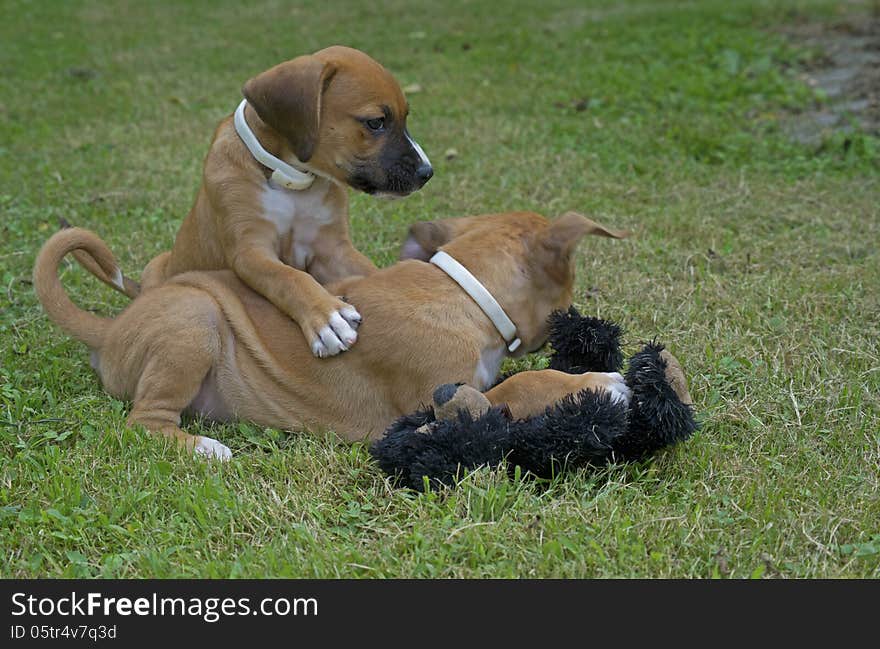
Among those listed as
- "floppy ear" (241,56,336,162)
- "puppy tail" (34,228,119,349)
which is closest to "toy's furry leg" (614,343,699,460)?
"floppy ear" (241,56,336,162)

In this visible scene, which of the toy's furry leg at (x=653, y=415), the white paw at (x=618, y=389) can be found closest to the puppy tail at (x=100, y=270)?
the white paw at (x=618, y=389)

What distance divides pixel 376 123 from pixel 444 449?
1.64m

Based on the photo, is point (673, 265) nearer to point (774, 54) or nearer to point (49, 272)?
point (49, 272)

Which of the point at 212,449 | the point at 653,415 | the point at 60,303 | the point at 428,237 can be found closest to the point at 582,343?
the point at 653,415

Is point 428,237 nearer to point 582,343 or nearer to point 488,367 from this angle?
point 488,367

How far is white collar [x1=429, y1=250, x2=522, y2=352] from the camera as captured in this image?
3.79 meters

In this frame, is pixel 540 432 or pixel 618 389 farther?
pixel 618 389

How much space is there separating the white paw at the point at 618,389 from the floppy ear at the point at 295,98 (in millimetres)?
1625

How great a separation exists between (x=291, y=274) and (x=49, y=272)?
1006mm

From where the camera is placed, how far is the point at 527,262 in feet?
12.8

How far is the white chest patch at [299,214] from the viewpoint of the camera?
179 inches

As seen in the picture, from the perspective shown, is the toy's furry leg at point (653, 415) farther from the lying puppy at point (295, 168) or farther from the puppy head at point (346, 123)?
the puppy head at point (346, 123)

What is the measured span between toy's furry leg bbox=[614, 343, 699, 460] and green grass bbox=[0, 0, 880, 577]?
77mm

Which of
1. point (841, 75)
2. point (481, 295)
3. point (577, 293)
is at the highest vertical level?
point (481, 295)
